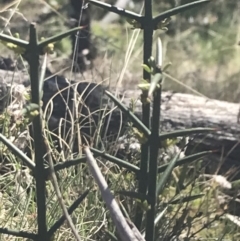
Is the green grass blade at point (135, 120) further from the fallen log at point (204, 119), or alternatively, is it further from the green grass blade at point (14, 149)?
the fallen log at point (204, 119)

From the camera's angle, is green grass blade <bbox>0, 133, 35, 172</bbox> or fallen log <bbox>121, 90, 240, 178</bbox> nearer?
green grass blade <bbox>0, 133, 35, 172</bbox>

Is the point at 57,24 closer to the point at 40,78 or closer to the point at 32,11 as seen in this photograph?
the point at 32,11

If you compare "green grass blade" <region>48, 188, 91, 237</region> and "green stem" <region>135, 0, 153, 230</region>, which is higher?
"green stem" <region>135, 0, 153, 230</region>

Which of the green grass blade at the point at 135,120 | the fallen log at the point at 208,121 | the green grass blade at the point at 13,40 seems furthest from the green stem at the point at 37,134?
the fallen log at the point at 208,121

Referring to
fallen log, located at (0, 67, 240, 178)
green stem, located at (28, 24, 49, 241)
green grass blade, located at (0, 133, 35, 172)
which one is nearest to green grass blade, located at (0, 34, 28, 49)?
green stem, located at (28, 24, 49, 241)

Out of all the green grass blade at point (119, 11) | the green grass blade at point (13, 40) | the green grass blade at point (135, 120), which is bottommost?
the green grass blade at point (135, 120)

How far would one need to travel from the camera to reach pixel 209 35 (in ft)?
12.5

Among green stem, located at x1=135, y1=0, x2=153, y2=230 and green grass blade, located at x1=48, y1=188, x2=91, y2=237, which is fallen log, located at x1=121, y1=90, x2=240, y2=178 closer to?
green stem, located at x1=135, y1=0, x2=153, y2=230

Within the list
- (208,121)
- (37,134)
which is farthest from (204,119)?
(37,134)

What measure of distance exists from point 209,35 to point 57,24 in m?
0.90

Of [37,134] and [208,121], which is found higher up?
[37,134]

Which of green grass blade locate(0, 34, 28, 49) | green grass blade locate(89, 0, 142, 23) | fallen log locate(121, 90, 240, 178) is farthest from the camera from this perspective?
fallen log locate(121, 90, 240, 178)

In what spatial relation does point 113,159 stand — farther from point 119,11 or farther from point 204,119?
point 204,119

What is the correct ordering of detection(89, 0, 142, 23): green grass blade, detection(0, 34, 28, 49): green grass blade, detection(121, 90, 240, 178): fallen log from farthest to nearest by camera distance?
1. detection(121, 90, 240, 178): fallen log
2. detection(89, 0, 142, 23): green grass blade
3. detection(0, 34, 28, 49): green grass blade
